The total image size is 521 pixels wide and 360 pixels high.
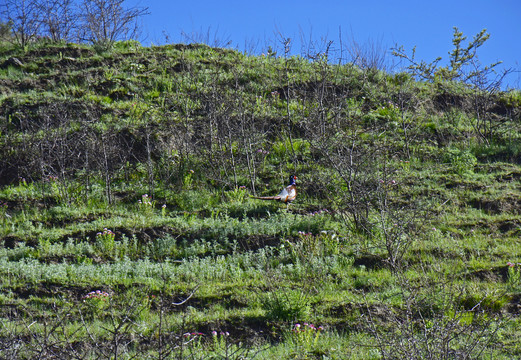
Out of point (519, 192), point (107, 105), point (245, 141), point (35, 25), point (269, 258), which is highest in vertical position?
point (35, 25)

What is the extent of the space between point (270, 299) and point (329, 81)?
9244 millimetres

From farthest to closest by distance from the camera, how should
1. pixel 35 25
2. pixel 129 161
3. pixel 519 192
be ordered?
pixel 35 25 → pixel 129 161 → pixel 519 192

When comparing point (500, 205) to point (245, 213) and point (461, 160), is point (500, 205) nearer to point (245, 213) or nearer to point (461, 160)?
point (461, 160)

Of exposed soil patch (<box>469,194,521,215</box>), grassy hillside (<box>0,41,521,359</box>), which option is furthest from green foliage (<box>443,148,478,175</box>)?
exposed soil patch (<box>469,194,521,215</box>)

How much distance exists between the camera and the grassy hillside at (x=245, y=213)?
534cm

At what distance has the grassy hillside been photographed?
210 inches

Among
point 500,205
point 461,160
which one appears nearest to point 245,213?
point 500,205

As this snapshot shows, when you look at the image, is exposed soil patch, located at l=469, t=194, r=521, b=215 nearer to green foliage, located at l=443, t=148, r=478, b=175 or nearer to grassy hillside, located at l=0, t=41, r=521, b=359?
grassy hillside, located at l=0, t=41, r=521, b=359

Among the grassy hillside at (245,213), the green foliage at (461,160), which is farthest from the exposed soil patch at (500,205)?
the green foliage at (461,160)

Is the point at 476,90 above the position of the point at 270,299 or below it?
above

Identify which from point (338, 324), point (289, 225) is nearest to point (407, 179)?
point (289, 225)

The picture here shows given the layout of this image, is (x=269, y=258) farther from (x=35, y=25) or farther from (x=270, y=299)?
(x=35, y=25)

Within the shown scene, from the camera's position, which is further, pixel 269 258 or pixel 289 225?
pixel 289 225

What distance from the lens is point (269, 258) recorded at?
7.54 meters
